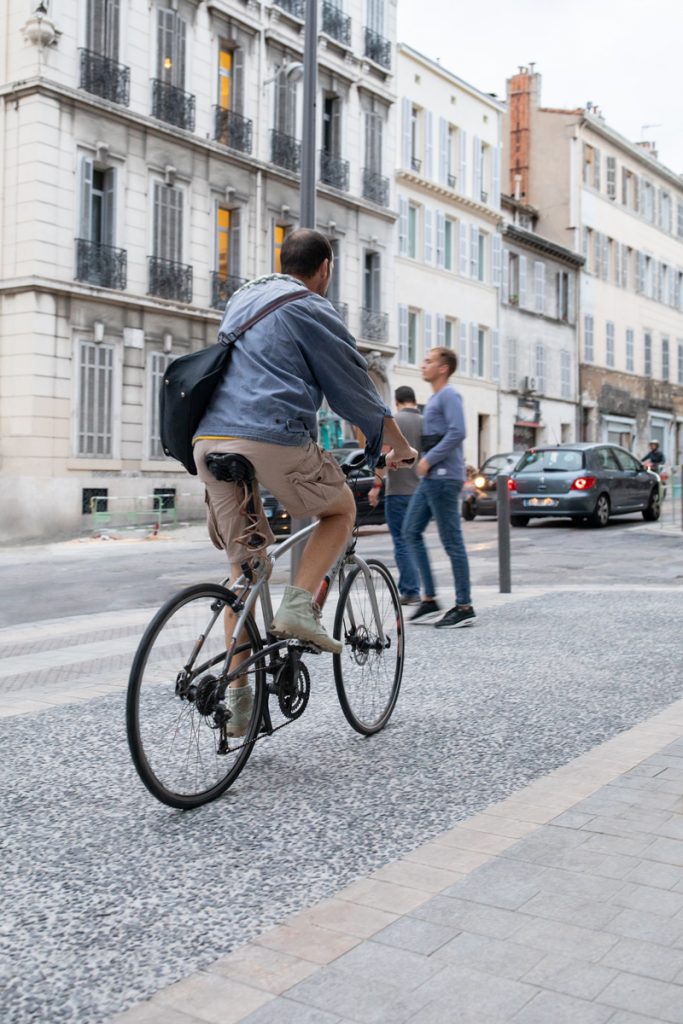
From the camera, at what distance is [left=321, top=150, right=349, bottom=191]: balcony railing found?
3248cm

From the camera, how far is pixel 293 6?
30.9m

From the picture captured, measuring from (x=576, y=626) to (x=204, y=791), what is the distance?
488 cm

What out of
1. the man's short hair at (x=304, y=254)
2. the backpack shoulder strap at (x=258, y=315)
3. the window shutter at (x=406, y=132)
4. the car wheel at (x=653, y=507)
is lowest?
the car wheel at (x=653, y=507)

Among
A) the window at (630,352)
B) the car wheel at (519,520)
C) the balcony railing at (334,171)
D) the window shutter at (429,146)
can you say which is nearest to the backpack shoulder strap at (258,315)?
the car wheel at (519,520)

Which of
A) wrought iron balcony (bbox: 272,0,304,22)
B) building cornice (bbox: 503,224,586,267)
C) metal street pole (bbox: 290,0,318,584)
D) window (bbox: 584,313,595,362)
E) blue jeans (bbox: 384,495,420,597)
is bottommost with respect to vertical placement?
blue jeans (bbox: 384,495,420,597)

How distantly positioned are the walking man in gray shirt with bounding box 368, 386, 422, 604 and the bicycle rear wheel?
15.5 ft

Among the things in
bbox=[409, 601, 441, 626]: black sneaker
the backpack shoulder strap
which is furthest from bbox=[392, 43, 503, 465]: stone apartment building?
the backpack shoulder strap

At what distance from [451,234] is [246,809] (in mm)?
36473

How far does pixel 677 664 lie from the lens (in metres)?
6.73

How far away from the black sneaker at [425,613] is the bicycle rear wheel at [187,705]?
181 inches

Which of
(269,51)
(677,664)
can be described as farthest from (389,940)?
(269,51)

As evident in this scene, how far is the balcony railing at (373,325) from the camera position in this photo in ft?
111

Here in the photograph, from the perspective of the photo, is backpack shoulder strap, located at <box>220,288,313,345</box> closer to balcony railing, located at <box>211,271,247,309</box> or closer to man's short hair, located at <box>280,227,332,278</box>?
man's short hair, located at <box>280,227,332,278</box>

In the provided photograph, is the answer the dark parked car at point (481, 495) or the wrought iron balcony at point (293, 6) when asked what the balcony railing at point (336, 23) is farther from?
the dark parked car at point (481, 495)
